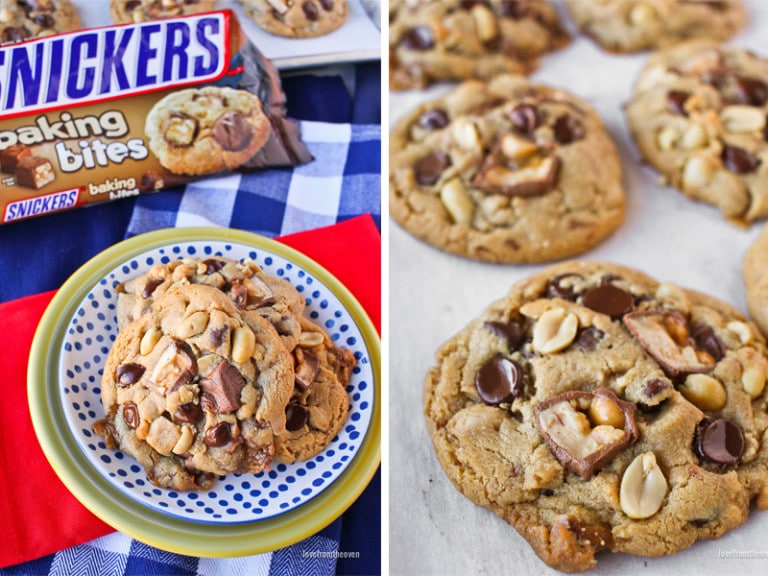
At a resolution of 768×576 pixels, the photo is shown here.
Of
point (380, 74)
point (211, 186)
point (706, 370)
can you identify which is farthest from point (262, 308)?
point (706, 370)

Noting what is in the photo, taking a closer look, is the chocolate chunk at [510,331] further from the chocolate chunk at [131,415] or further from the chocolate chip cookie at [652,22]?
the chocolate chip cookie at [652,22]

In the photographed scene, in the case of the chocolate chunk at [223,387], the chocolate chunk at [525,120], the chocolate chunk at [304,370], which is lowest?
the chocolate chunk at [525,120]

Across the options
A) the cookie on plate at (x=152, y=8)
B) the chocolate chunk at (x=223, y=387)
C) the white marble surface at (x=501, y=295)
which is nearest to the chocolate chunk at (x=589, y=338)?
the white marble surface at (x=501, y=295)

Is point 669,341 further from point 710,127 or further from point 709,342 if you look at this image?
point 710,127

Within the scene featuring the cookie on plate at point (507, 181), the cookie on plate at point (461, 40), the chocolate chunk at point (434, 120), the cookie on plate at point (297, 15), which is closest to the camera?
the cookie on plate at point (297, 15)

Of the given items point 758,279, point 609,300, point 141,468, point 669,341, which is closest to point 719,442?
point 669,341

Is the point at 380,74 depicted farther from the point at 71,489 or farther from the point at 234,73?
the point at 71,489
